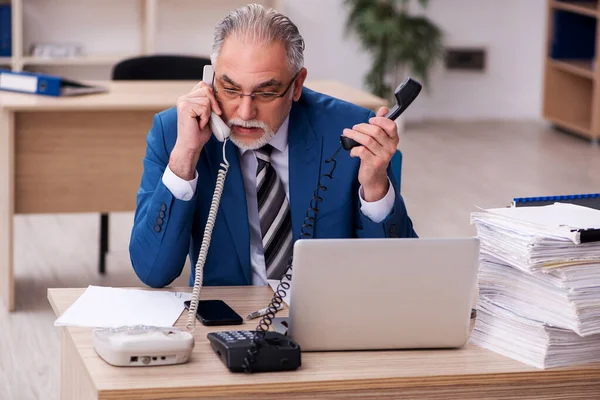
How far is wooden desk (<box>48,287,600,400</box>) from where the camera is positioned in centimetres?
146

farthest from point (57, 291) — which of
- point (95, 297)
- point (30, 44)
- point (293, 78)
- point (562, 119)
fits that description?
point (562, 119)

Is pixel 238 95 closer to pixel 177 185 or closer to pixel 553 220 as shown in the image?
pixel 177 185

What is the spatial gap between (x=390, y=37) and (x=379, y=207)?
5.06 m

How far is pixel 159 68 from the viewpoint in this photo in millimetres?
4273

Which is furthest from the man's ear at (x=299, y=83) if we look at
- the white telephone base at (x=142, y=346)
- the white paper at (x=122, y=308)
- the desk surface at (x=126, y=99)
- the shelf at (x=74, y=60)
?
the shelf at (x=74, y=60)

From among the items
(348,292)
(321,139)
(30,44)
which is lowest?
(348,292)

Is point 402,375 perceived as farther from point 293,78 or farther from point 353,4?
point 353,4

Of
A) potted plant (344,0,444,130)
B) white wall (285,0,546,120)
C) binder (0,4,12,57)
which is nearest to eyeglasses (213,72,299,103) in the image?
binder (0,4,12,57)

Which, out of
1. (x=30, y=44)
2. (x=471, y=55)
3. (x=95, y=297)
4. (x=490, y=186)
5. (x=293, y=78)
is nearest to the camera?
(x=95, y=297)

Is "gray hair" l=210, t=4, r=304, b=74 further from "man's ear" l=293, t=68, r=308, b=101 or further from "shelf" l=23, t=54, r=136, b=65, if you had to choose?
"shelf" l=23, t=54, r=136, b=65

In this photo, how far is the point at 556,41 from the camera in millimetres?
7312

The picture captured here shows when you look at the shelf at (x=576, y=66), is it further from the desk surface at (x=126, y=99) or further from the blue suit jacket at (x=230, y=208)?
the blue suit jacket at (x=230, y=208)

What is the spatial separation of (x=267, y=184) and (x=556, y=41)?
18.5 ft

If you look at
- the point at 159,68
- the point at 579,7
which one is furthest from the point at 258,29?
the point at 579,7
